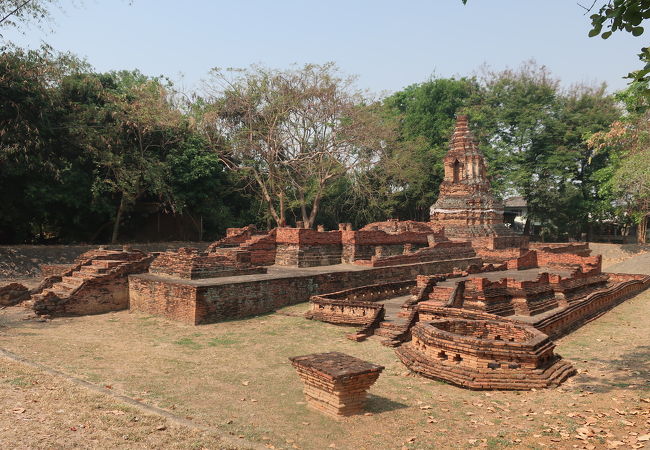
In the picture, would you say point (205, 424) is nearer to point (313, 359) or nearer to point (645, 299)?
point (313, 359)

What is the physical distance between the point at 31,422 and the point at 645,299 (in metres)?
17.0

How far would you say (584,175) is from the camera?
33156 mm

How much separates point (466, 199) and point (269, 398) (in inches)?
824

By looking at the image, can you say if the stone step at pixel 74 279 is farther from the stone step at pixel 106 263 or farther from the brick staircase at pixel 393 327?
the brick staircase at pixel 393 327

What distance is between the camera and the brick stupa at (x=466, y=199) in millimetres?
25078

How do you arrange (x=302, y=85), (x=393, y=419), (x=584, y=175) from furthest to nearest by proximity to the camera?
(x=584, y=175)
(x=302, y=85)
(x=393, y=419)

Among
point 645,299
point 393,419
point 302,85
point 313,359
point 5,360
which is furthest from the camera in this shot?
point 302,85

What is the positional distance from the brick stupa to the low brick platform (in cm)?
1967

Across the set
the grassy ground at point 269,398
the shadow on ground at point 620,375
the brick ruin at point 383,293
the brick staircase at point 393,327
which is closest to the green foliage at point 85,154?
the brick ruin at point 383,293

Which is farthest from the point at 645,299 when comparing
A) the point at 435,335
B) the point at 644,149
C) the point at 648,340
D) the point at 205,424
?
the point at 205,424

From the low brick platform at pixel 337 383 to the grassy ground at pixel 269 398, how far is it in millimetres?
174

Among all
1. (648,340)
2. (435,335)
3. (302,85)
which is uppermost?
(302,85)

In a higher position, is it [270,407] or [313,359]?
[313,359]

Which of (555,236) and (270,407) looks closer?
(270,407)
